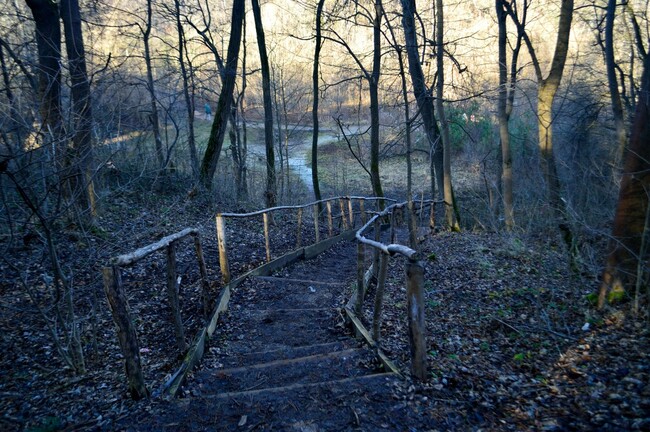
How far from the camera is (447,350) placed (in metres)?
4.41

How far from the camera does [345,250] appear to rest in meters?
11.1

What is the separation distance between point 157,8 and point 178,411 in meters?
15.3

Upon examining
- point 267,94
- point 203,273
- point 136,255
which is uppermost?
point 267,94

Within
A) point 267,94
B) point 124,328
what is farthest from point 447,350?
Answer: point 267,94

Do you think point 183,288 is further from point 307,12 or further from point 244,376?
point 307,12

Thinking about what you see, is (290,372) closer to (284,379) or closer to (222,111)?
(284,379)

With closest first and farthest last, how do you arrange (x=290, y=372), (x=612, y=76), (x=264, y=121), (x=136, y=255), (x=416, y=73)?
(x=136, y=255), (x=290, y=372), (x=612, y=76), (x=416, y=73), (x=264, y=121)

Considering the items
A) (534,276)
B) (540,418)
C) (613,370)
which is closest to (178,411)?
(540,418)

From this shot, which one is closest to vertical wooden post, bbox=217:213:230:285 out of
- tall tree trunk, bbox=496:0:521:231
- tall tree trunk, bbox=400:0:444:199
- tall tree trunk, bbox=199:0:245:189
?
tall tree trunk, bbox=199:0:245:189

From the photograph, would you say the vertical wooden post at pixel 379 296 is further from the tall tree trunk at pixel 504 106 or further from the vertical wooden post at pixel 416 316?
the tall tree trunk at pixel 504 106

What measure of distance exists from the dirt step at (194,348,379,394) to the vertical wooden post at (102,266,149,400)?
1.87 ft

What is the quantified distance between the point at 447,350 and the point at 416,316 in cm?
128

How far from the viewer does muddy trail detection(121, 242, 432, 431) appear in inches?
117

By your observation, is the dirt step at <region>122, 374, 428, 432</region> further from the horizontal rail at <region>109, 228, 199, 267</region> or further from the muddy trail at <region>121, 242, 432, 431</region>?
the horizontal rail at <region>109, 228, 199, 267</region>
